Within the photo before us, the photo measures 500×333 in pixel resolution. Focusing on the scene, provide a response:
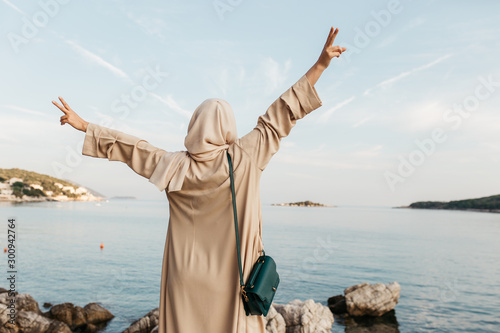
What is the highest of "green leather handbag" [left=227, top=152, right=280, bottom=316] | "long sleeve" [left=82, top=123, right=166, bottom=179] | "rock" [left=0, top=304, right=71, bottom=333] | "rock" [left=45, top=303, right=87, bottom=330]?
"long sleeve" [left=82, top=123, right=166, bottom=179]

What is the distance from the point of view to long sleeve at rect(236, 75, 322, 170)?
2.07 m

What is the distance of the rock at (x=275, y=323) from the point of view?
7.33m

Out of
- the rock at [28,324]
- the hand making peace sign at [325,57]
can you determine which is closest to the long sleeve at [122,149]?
the hand making peace sign at [325,57]

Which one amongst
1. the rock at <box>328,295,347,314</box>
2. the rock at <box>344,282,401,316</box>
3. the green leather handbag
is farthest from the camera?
the rock at <box>328,295,347,314</box>

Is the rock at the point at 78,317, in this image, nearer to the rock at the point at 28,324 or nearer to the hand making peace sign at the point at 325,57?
the rock at the point at 28,324

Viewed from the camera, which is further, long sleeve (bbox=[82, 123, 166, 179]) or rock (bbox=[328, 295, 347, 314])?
rock (bbox=[328, 295, 347, 314])

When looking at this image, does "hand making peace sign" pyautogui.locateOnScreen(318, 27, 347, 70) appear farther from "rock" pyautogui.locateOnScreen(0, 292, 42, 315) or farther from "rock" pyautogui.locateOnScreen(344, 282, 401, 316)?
"rock" pyautogui.locateOnScreen(344, 282, 401, 316)

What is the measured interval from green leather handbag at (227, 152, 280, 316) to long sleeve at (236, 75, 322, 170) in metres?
0.16

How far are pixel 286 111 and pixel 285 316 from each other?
7100 mm

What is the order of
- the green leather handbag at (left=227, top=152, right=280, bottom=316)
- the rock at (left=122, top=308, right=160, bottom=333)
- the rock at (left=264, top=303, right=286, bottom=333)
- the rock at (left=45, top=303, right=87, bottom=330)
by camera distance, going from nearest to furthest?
the green leather handbag at (left=227, top=152, right=280, bottom=316) → the rock at (left=264, top=303, right=286, bottom=333) → the rock at (left=122, top=308, right=160, bottom=333) → the rock at (left=45, top=303, right=87, bottom=330)

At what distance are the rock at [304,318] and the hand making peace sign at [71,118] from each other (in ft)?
22.8

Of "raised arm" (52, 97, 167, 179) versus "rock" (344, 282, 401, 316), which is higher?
"raised arm" (52, 97, 167, 179)

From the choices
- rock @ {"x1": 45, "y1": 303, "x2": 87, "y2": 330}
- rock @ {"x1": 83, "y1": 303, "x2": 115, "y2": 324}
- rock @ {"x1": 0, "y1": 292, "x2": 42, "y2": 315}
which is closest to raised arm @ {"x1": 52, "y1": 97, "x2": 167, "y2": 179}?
rock @ {"x1": 0, "y1": 292, "x2": 42, "y2": 315}

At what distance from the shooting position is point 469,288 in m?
17.9
